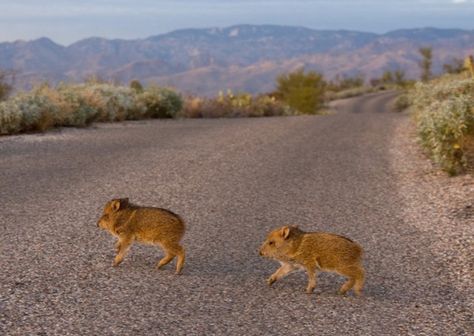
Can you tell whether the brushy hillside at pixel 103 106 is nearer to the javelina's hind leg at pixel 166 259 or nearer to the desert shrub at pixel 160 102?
the desert shrub at pixel 160 102

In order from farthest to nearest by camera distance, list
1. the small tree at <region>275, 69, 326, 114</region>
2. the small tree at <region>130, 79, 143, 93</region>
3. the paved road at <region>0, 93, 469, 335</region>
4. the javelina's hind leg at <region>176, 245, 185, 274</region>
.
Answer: the small tree at <region>275, 69, 326, 114</region> → the small tree at <region>130, 79, 143, 93</region> → the javelina's hind leg at <region>176, 245, 185, 274</region> → the paved road at <region>0, 93, 469, 335</region>

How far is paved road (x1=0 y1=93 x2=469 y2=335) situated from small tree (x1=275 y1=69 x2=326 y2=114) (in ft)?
85.5

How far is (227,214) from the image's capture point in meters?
10.0

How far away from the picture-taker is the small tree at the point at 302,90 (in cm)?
4362

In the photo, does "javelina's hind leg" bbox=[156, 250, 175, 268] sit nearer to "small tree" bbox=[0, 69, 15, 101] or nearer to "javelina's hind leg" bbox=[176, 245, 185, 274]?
"javelina's hind leg" bbox=[176, 245, 185, 274]

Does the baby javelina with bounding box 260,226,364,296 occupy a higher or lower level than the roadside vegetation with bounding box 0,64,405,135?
higher

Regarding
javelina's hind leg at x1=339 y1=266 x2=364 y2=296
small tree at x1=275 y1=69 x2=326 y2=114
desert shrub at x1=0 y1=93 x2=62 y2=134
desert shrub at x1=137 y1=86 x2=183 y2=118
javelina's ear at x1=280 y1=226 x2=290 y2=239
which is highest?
javelina's ear at x1=280 y1=226 x2=290 y2=239

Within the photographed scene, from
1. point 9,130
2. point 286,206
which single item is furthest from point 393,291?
point 9,130

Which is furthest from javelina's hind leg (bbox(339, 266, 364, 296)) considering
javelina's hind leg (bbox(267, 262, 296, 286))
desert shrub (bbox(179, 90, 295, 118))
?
desert shrub (bbox(179, 90, 295, 118))

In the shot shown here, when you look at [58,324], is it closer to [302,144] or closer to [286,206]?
[286,206]

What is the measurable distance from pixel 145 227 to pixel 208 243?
132 cm

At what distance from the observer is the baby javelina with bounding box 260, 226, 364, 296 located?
6656 mm

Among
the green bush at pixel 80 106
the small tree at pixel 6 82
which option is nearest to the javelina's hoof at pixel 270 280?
the green bush at pixel 80 106

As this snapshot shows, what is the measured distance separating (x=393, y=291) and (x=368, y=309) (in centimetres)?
61
